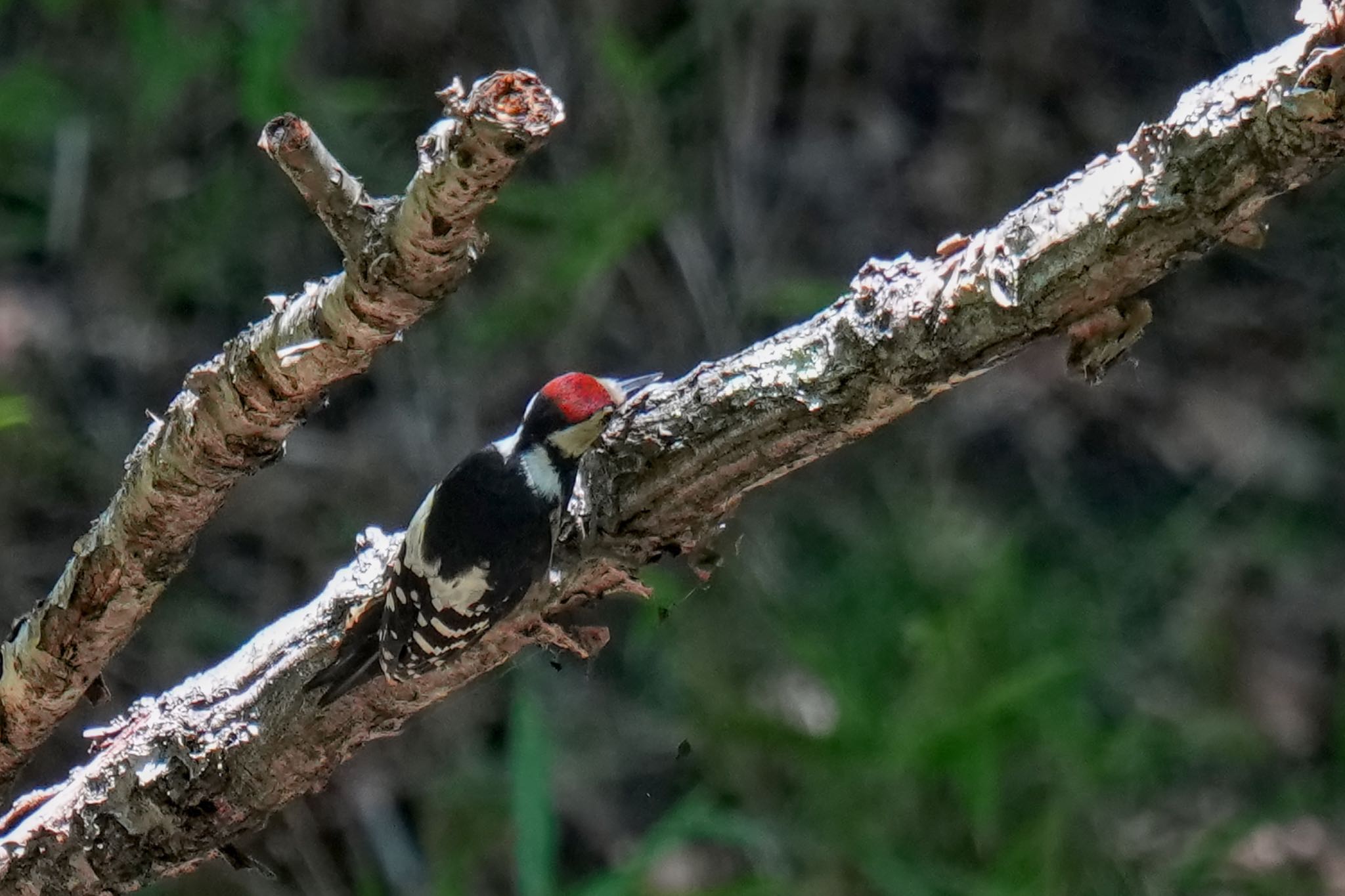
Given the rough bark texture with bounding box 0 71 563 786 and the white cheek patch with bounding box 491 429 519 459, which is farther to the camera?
the white cheek patch with bounding box 491 429 519 459

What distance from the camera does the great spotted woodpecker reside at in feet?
6.40

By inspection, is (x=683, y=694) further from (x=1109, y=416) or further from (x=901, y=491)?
(x=1109, y=416)

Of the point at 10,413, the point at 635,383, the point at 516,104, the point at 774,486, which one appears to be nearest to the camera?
the point at 516,104

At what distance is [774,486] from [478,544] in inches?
60.1

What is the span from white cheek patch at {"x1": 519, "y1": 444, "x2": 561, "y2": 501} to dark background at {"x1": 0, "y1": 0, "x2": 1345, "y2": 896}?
85cm

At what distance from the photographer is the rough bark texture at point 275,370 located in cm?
129

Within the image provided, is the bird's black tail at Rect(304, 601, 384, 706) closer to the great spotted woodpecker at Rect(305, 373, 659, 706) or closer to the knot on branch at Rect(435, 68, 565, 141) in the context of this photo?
the great spotted woodpecker at Rect(305, 373, 659, 706)

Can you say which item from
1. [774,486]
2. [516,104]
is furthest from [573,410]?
[774,486]

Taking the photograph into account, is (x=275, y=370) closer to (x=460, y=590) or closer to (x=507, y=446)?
(x=460, y=590)

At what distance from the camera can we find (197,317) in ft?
11.8

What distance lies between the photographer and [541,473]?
7.50 ft

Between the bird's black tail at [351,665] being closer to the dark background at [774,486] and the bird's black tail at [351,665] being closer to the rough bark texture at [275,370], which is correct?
the rough bark texture at [275,370]

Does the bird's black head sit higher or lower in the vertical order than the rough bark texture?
lower

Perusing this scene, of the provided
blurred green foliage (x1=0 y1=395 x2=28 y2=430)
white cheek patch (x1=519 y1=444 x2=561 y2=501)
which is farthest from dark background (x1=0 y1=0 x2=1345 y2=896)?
blurred green foliage (x1=0 y1=395 x2=28 y2=430)
